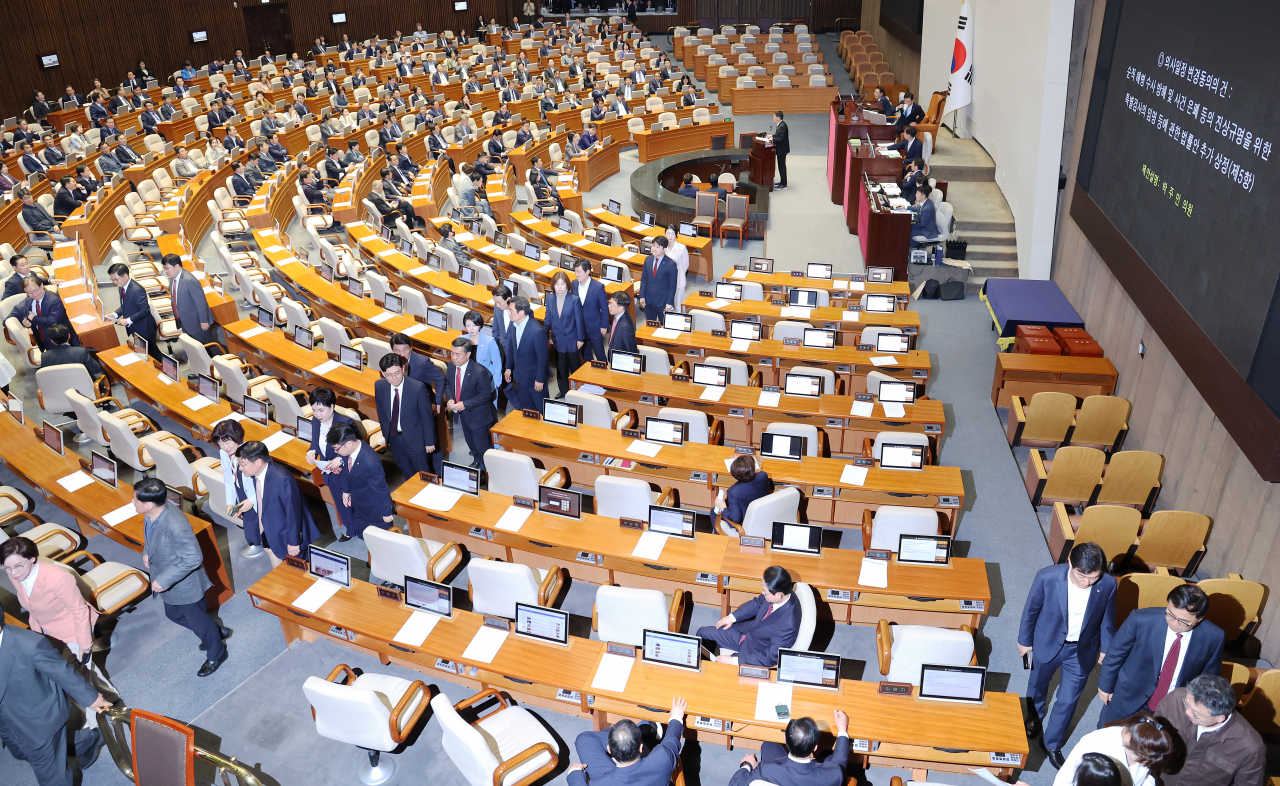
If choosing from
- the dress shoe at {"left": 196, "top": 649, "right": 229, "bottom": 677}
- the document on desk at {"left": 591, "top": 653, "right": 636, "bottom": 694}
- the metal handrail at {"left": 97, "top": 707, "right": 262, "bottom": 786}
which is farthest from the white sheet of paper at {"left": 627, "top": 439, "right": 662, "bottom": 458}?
the metal handrail at {"left": 97, "top": 707, "right": 262, "bottom": 786}

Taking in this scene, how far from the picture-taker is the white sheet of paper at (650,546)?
5809 millimetres

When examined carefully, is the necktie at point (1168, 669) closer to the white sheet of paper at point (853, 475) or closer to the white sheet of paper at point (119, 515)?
the white sheet of paper at point (853, 475)

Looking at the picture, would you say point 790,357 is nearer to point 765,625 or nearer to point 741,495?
point 741,495

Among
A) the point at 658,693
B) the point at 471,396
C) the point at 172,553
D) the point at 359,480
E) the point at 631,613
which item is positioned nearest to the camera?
the point at 658,693

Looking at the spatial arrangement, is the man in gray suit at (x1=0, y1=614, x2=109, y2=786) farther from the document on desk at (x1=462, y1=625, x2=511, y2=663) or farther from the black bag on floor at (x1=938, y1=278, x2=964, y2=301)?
the black bag on floor at (x1=938, y1=278, x2=964, y2=301)

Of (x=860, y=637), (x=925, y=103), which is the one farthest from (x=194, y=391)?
(x=925, y=103)

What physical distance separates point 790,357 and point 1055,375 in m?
2.69

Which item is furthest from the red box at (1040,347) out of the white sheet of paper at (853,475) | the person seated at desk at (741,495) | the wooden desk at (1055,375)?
the person seated at desk at (741,495)

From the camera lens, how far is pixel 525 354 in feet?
26.8

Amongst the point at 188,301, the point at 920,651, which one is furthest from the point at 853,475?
the point at 188,301

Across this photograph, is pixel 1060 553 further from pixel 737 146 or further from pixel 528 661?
pixel 737 146

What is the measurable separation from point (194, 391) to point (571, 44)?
25.1 metres

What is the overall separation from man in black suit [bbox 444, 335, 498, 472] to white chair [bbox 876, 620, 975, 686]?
4085 mm

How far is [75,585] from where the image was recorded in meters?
5.11
